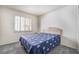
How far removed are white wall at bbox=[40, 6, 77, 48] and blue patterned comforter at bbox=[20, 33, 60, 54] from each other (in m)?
0.25

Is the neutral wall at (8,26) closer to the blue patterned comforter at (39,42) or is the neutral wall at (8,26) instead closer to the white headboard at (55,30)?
the blue patterned comforter at (39,42)

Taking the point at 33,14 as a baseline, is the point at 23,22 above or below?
below

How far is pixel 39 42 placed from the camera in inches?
57.2

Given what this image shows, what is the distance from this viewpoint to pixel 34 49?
1.31 metres

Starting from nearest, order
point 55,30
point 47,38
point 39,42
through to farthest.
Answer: point 39,42 → point 47,38 → point 55,30

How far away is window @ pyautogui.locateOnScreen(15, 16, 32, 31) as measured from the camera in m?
1.79

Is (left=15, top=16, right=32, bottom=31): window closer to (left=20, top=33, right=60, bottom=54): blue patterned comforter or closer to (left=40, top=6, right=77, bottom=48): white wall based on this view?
(left=20, top=33, right=60, bottom=54): blue patterned comforter

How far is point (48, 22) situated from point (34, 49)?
3.51 feet

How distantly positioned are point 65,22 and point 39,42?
43.7 inches

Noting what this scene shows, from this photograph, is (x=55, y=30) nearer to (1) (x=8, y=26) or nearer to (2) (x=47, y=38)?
(2) (x=47, y=38)

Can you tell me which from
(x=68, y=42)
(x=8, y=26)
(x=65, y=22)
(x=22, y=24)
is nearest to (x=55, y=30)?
(x=65, y=22)

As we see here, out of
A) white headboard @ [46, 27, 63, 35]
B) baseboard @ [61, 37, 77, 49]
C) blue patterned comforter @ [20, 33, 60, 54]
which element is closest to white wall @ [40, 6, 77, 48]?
baseboard @ [61, 37, 77, 49]
